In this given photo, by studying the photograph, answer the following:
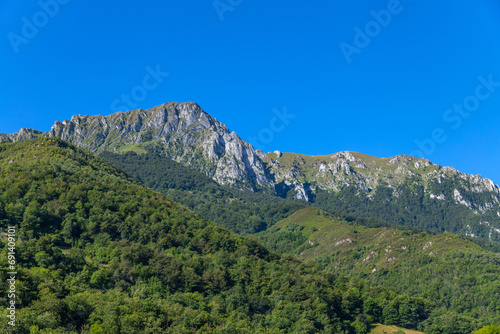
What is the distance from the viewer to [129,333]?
203ft

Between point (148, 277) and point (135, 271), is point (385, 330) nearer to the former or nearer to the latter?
point (148, 277)

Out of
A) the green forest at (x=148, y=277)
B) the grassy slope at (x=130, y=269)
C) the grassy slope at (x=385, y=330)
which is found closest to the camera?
the grassy slope at (x=130, y=269)

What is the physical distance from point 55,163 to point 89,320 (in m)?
98.3

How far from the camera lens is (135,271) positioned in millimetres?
98938

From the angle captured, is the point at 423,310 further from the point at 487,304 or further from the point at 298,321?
the point at 298,321

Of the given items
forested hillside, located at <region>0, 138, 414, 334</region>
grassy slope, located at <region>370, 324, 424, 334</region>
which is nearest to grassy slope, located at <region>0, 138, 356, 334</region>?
forested hillside, located at <region>0, 138, 414, 334</region>

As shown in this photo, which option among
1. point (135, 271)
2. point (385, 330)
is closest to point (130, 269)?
point (135, 271)

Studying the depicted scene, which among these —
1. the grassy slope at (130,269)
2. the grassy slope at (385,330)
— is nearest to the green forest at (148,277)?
the grassy slope at (130,269)

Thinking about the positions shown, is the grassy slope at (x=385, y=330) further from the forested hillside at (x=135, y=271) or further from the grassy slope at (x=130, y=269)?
the grassy slope at (x=130, y=269)

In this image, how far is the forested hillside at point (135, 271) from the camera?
224ft

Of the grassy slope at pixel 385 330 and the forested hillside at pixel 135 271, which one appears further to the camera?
the grassy slope at pixel 385 330

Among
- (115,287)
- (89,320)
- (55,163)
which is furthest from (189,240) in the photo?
(89,320)

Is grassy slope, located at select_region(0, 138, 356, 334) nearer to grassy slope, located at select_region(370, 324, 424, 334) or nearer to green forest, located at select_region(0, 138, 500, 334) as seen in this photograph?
green forest, located at select_region(0, 138, 500, 334)

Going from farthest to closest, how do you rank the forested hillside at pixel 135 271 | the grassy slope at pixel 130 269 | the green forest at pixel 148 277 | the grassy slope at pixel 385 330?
the grassy slope at pixel 385 330
the green forest at pixel 148 277
the forested hillside at pixel 135 271
the grassy slope at pixel 130 269
